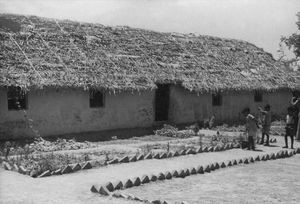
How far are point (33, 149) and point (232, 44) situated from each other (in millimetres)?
17596

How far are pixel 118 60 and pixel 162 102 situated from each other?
10.1ft

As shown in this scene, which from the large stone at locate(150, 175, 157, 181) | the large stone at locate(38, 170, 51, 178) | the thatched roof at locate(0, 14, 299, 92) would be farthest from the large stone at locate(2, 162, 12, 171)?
the thatched roof at locate(0, 14, 299, 92)

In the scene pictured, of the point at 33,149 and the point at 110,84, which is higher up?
the point at 110,84

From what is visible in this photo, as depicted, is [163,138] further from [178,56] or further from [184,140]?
[178,56]

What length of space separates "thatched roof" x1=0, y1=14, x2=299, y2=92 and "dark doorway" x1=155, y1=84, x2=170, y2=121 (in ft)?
2.74

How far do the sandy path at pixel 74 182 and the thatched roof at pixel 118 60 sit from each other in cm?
555

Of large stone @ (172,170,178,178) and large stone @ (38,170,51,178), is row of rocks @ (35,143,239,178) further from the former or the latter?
large stone @ (172,170,178,178)

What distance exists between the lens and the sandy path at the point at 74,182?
7945 mm

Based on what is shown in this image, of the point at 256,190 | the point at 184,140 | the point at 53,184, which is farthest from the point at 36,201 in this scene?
the point at 184,140

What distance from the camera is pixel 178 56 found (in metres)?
22.4

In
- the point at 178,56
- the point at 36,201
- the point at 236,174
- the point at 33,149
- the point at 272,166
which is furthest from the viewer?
the point at 178,56

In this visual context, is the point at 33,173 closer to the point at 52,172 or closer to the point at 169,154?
the point at 52,172

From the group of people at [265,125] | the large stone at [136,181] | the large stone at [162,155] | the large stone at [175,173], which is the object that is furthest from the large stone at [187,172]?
the group of people at [265,125]

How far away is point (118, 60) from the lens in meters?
19.0
